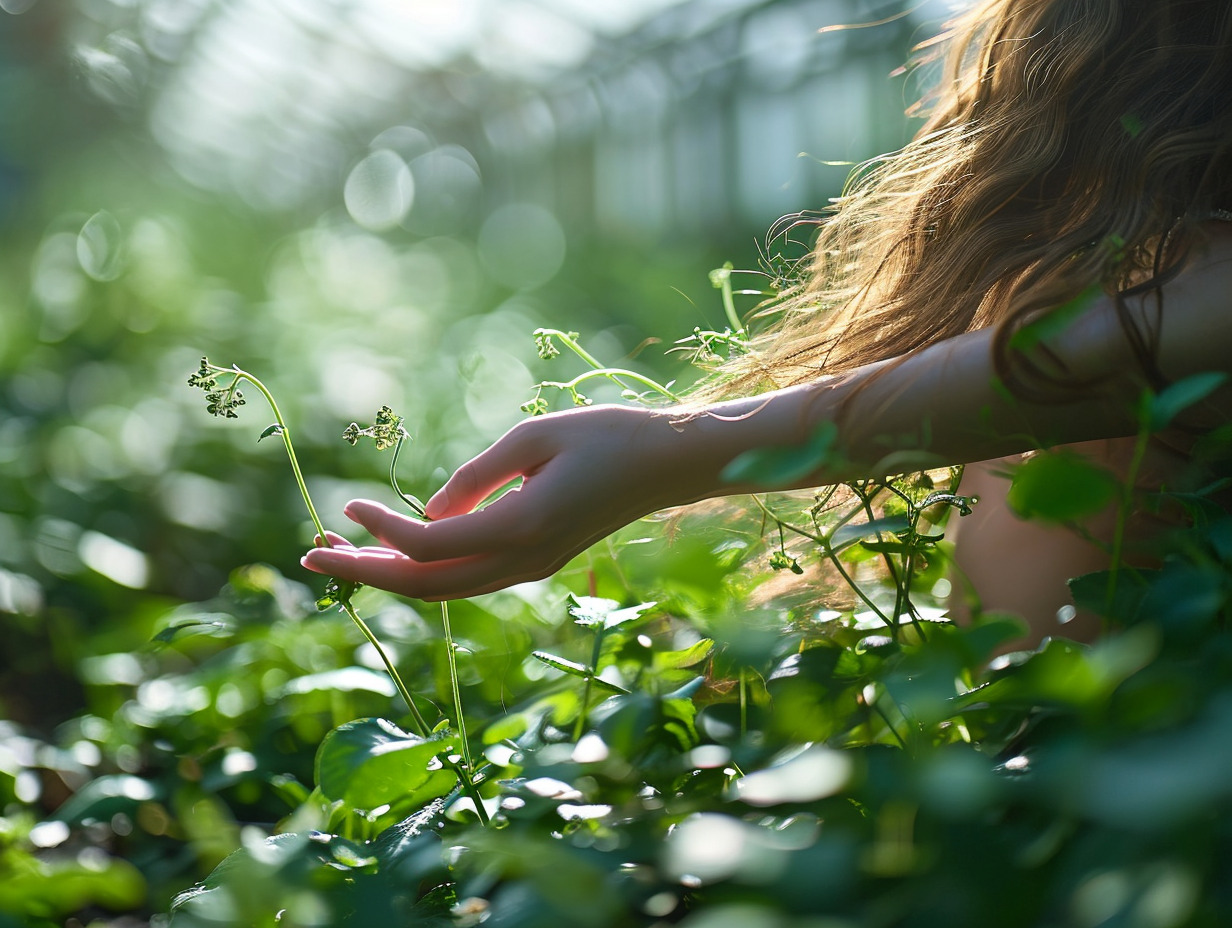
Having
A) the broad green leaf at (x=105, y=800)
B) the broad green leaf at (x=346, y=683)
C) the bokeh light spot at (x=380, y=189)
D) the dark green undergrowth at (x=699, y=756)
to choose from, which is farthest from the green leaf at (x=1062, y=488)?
the bokeh light spot at (x=380, y=189)

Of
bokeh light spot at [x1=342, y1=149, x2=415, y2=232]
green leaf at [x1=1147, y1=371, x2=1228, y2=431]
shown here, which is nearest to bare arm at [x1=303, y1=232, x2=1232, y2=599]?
green leaf at [x1=1147, y1=371, x2=1228, y2=431]

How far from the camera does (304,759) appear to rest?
1.14 m

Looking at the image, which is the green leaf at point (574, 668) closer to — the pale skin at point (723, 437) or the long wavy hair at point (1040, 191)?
the pale skin at point (723, 437)

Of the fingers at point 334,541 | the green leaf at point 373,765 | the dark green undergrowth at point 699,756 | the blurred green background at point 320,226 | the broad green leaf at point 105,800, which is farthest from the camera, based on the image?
the blurred green background at point 320,226

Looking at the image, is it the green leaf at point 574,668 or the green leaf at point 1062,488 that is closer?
the green leaf at point 1062,488

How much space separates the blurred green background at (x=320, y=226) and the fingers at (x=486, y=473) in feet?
0.59

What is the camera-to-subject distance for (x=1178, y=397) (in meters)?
0.46

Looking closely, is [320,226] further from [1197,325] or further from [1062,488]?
[1062,488]

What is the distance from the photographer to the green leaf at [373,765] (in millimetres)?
709

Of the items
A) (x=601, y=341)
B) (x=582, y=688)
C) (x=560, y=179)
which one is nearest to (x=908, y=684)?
(x=582, y=688)

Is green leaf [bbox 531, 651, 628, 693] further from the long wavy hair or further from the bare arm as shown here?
the long wavy hair

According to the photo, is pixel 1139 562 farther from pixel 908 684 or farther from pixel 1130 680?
pixel 908 684

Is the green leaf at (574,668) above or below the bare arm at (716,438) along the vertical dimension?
below

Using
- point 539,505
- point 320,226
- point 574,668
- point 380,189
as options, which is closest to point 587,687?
point 574,668
